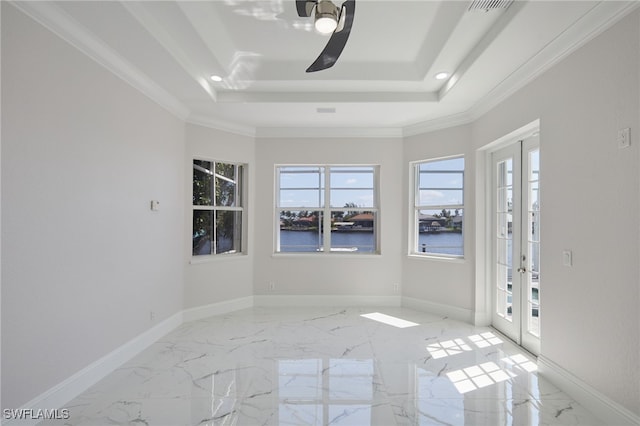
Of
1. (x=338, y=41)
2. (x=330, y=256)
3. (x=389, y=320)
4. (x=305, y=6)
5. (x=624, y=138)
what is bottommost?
(x=389, y=320)

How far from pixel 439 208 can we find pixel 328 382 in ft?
9.22

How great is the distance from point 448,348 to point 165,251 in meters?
3.16

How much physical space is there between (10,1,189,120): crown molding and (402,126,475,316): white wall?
3.20 metres

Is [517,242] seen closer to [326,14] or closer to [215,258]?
[326,14]

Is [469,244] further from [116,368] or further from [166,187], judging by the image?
[116,368]

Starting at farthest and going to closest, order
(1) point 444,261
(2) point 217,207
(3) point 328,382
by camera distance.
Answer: (2) point 217,207, (1) point 444,261, (3) point 328,382

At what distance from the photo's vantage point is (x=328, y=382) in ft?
8.61

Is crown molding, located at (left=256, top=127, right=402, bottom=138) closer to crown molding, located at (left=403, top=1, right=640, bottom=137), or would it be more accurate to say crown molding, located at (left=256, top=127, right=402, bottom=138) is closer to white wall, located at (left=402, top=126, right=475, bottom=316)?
white wall, located at (left=402, top=126, right=475, bottom=316)

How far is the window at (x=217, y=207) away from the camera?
4.31m

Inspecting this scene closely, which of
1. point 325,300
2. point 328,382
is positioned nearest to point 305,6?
point 328,382

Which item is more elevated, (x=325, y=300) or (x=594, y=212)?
(x=594, y=212)

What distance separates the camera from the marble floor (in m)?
2.20

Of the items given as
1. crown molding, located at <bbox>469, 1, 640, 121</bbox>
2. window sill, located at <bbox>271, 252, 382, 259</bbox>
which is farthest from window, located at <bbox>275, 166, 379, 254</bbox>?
crown molding, located at <bbox>469, 1, 640, 121</bbox>

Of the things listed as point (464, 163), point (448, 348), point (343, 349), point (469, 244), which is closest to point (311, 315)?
point (343, 349)
